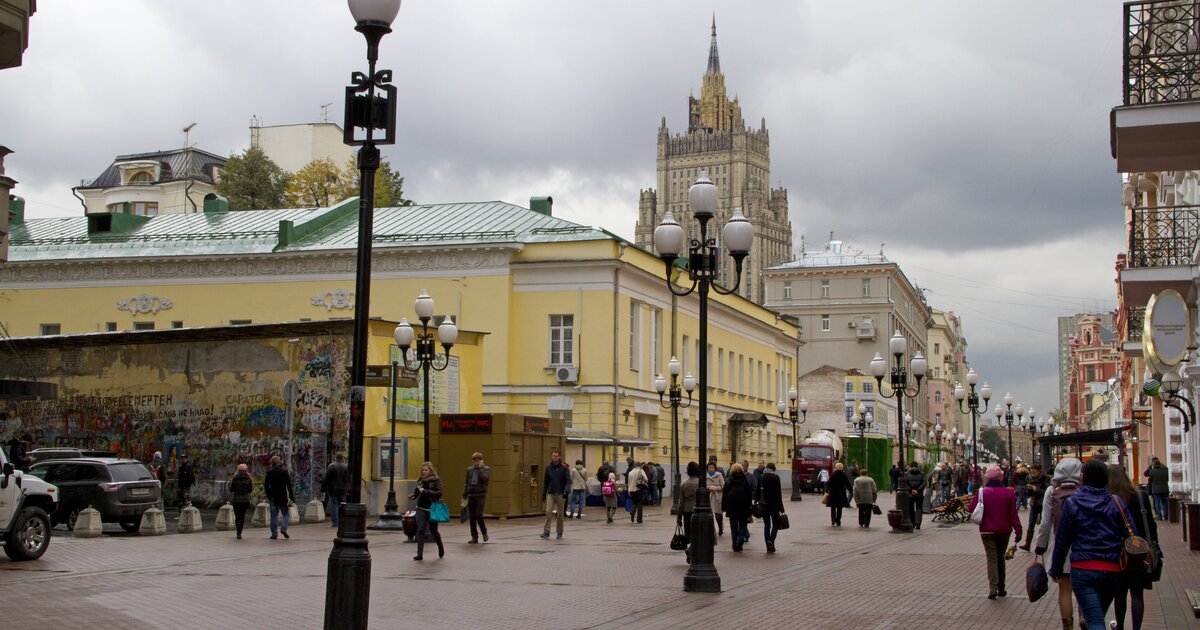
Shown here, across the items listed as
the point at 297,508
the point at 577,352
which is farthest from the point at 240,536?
the point at 577,352

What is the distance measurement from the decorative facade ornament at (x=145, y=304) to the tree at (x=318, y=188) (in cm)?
1963

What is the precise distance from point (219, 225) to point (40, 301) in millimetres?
8030

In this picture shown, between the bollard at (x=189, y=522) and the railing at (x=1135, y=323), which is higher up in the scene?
the railing at (x=1135, y=323)

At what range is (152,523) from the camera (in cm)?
2702

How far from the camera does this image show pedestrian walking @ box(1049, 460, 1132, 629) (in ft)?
32.1

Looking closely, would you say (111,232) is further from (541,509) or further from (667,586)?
(667,586)

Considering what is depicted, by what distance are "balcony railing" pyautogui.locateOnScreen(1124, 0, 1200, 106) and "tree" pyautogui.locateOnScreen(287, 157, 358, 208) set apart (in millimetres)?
60845

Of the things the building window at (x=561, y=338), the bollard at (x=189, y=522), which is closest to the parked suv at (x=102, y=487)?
the bollard at (x=189, y=522)

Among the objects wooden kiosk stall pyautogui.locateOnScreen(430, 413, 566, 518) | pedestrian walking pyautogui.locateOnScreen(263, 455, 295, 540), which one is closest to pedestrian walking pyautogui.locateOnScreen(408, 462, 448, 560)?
pedestrian walking pyautogui.locateOnScreen(263, 455, 295, 540)

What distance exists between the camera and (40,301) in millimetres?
55562

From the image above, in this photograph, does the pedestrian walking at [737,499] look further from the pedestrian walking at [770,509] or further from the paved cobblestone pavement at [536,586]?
the paved cobblestone pavement at [536,586]

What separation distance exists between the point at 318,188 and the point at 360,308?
65.2m

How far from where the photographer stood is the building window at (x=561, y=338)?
50.4 m

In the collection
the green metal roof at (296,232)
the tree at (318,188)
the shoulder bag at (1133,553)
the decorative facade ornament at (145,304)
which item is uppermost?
Answer: the tree at (318,188)
